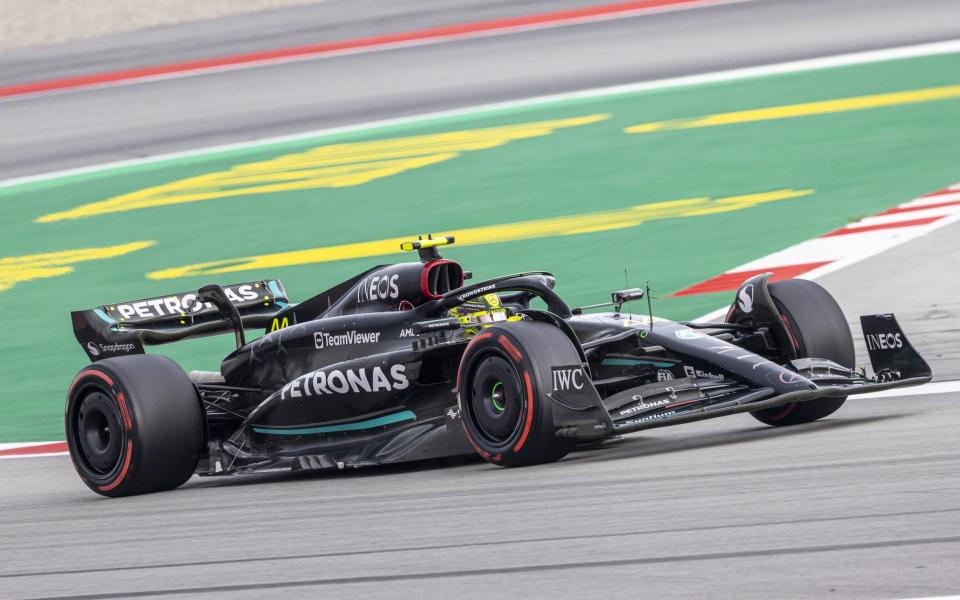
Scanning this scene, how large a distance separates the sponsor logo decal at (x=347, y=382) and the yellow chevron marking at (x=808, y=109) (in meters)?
11.7

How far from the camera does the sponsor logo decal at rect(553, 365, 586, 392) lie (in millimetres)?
7680

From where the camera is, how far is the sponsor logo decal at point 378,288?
916cm

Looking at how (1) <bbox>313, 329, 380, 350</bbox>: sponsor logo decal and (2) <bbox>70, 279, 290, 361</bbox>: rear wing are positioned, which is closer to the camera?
(1) <bbox>313, 329, 380, 350</bbox>: sponsor logo decal

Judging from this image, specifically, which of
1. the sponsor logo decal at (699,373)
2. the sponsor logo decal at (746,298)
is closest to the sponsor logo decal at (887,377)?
the sponsor logo decal at (746,298)

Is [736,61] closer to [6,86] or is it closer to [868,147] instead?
[868,147]

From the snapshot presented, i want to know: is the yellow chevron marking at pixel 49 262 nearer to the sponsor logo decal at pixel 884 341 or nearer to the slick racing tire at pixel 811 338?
the slick racing tire at pixel 811 338

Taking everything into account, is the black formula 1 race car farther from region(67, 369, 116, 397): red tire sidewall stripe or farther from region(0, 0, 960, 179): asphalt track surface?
region(0, 0, 960, 179): asphalt track surface

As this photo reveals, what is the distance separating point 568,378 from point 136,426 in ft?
8.13

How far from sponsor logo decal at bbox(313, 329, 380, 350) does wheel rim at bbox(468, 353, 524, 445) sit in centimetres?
111

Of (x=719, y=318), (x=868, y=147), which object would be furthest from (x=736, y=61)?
(x=719, y=318)

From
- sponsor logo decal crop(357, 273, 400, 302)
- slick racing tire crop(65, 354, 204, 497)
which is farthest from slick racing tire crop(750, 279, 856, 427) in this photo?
slick racing tire crop(65, 354, 204, 497)

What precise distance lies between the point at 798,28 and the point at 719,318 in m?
15.1

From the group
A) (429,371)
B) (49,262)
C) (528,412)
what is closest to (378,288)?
(429,371)

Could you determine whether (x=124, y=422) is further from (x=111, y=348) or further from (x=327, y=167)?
(x=327, y=167)
